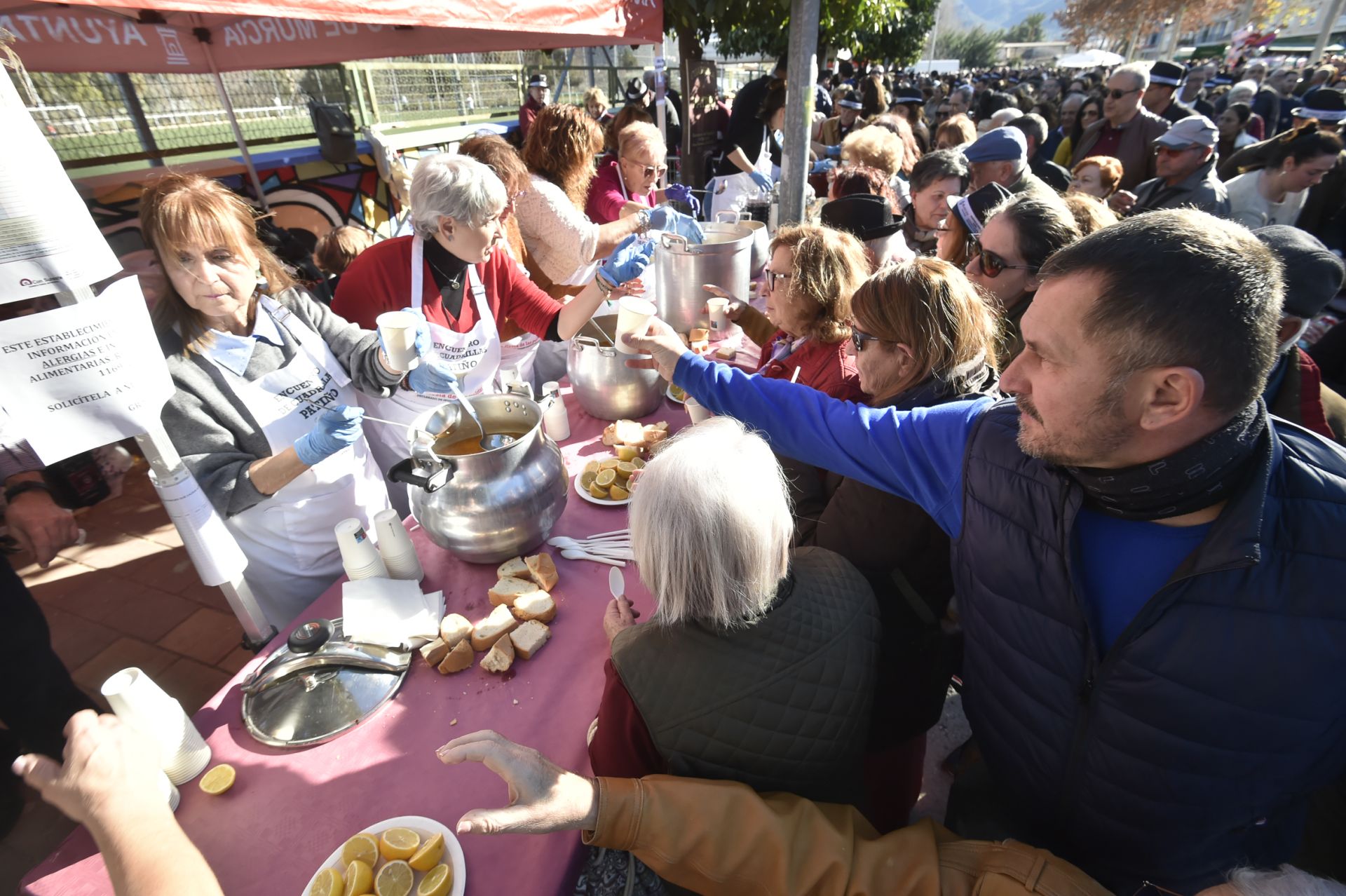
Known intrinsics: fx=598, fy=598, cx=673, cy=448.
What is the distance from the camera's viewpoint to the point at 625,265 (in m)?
2.60

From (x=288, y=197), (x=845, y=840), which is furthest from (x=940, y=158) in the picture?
(x=288, y=197)

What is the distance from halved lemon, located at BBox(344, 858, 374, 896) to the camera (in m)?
1.09

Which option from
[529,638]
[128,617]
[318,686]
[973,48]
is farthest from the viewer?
[973,48]

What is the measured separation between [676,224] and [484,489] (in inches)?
87.1

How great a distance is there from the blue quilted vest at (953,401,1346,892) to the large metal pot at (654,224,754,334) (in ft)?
5.65

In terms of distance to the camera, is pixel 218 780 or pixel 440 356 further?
pixel 440 356

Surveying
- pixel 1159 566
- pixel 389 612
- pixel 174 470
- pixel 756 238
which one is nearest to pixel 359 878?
pixel 389 612

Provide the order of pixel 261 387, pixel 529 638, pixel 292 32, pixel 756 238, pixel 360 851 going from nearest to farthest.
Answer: pixel 360 851 < pixel 529 638 < pixel 261 387 < pixel 756 238 < pixel 292 32

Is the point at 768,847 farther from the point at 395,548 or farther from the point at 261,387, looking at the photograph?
the point at 261,387

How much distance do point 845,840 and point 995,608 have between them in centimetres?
59

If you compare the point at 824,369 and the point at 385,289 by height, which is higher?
the point at 385,289

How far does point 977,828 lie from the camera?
157cm

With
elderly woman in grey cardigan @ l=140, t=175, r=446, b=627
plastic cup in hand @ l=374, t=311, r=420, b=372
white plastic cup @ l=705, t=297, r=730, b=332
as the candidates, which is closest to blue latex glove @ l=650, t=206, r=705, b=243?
white plastic cup @ l=705, t=297, r=730, b=332

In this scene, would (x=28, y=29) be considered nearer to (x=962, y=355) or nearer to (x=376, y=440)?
(x=376, y=440)
